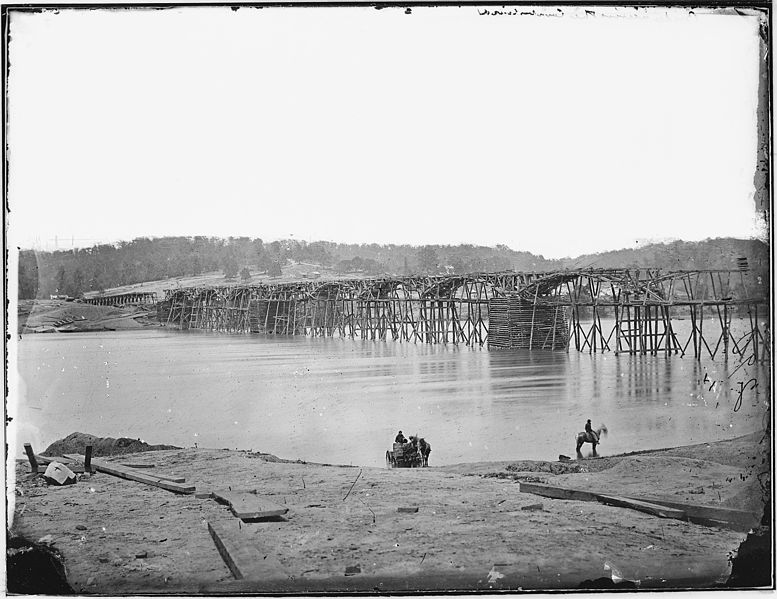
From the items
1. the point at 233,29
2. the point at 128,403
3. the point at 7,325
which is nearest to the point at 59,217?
the point at 7,325

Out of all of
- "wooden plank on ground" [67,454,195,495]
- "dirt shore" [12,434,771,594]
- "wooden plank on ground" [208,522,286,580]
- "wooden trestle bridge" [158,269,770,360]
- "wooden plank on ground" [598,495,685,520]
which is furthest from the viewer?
"wooden trestle bridge" [158,269,770,360]

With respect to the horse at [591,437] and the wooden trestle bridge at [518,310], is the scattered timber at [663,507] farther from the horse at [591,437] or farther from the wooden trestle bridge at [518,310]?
the wooden trestle bridge at [518,310]

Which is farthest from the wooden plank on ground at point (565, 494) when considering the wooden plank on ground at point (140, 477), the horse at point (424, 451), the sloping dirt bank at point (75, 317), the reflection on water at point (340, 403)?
the sloping dirt bank at point (75, 317)

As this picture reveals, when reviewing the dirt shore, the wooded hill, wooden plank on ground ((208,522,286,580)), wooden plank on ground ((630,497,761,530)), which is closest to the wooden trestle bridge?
the wooded hill

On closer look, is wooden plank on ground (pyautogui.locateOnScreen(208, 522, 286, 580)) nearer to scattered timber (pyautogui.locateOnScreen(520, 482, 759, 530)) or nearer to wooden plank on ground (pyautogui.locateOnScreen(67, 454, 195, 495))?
wooden plank on ground (pyautogui.locateOnScreen(67, 454, 195, 495))

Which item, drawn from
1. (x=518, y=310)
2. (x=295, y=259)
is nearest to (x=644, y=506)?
(x=518, y=310)

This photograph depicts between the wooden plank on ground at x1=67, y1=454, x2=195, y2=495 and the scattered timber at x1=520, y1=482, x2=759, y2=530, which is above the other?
the wooden plank on ground at x1=67, y1=454, x2=195, y2=495
